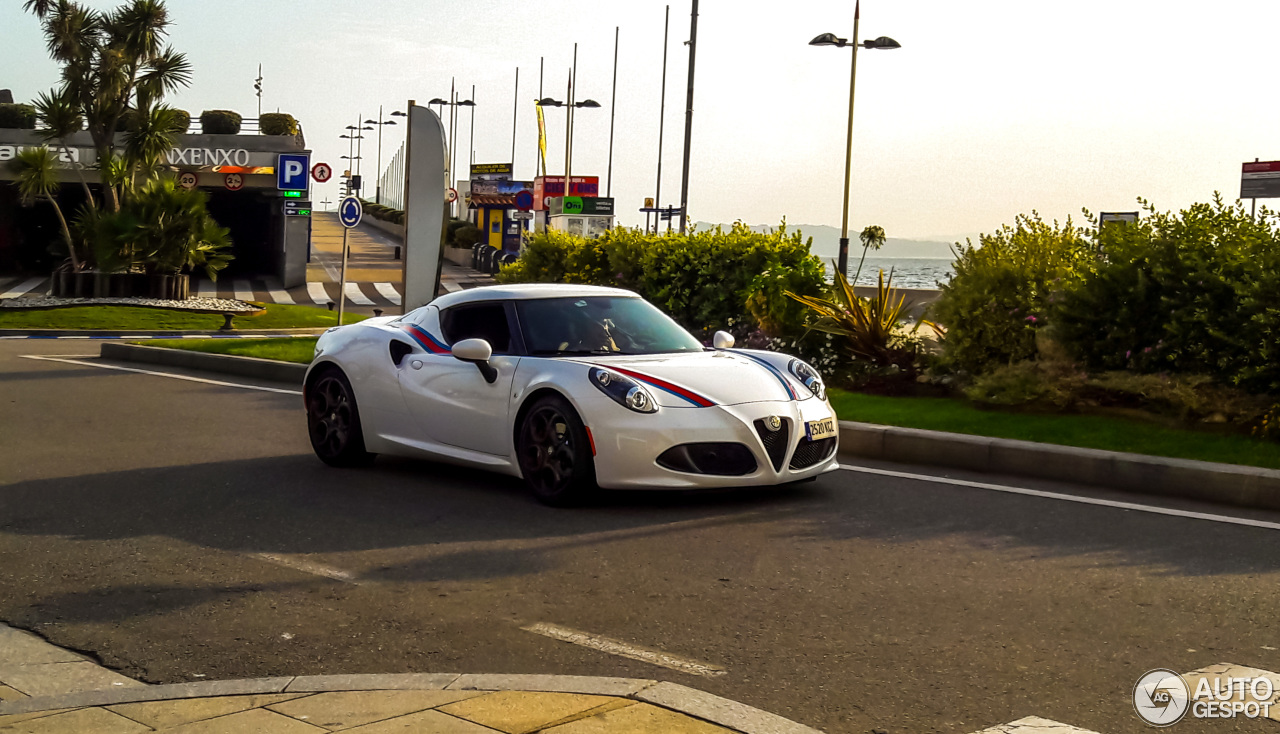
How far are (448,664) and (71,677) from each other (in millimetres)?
1293

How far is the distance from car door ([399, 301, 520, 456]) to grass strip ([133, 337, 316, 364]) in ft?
29.3

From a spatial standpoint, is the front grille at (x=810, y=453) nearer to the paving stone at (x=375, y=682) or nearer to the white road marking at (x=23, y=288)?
the paving stone at (x=375, y=682)

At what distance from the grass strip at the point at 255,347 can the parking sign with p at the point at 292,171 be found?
849 inches

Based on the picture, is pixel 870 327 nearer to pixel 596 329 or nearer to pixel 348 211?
pixel 596 329

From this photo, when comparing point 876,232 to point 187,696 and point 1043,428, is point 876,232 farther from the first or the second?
point 187,696

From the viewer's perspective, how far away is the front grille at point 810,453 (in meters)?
8.12

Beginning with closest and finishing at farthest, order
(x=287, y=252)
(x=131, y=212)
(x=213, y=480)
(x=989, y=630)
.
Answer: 1. (x=989, y=630)
2. (x=213, y=480)
3. (x=131, y=212)
4. (x=287, y=252)

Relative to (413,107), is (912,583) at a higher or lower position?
lower

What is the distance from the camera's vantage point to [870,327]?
533 inches

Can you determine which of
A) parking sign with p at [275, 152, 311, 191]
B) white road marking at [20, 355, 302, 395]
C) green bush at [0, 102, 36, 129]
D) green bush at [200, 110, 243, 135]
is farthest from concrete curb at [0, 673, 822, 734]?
green bush at [0, 102, 36, 129]

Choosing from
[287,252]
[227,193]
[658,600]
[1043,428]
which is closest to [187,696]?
[658,600]

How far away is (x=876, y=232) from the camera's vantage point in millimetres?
61750

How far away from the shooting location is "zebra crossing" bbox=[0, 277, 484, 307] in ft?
142

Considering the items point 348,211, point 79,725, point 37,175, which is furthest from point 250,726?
point 37,175
